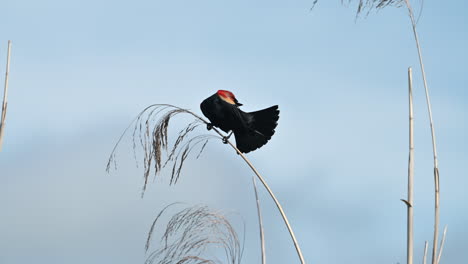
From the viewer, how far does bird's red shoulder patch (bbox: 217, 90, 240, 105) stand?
3967 millimetres

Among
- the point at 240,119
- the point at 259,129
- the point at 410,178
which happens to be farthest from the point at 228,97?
the point at 410,178

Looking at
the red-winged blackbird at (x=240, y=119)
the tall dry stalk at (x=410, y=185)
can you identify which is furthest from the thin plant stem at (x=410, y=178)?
the red-winged blackbird at (x=240, y=119)

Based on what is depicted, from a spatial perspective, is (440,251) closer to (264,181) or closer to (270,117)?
(264,181)

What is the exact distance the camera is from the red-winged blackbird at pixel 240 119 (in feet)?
12.9

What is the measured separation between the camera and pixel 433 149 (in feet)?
8.40

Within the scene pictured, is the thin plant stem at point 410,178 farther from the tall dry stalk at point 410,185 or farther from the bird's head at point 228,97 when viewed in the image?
the bird's head at point 228,97

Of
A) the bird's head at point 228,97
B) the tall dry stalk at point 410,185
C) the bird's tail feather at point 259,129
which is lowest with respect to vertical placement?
the tall dry stalk at point 410,185

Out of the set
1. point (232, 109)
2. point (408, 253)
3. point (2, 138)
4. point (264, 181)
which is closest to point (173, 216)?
point (264, 181)

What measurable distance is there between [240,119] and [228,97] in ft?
0.54

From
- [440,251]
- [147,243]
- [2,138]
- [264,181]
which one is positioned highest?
[2,138]

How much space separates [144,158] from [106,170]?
7.2 inches

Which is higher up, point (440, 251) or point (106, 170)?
point (106, 170)

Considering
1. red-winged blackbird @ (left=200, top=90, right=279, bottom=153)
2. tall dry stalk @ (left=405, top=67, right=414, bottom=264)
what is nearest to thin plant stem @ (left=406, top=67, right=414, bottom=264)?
tall dry stalk @ (left=405, top=67, right=414, bottom=264)

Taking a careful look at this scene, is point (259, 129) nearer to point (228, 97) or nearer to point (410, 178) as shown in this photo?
point (228, 97)
